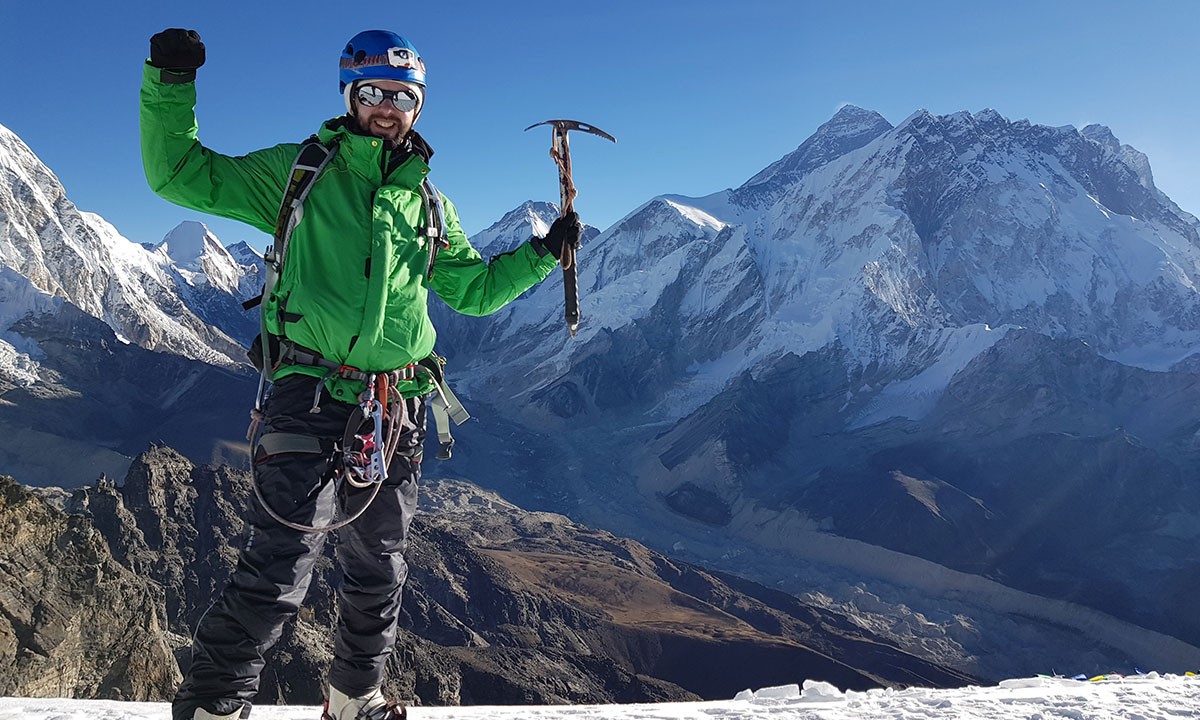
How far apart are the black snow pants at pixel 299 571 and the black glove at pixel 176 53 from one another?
5.22 feet

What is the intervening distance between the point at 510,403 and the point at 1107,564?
12269cm

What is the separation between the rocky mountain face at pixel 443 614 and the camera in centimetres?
2350

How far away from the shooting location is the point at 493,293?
540 cm

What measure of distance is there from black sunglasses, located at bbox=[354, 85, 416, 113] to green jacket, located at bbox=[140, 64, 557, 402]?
24 cm

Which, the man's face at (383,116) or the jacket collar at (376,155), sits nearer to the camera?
the jacket collar at (376,155)

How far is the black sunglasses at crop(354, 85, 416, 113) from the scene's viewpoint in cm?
489

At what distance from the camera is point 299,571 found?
→ 4543 millimetres

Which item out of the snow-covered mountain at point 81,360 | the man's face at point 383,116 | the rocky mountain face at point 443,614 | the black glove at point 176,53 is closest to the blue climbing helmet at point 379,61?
the man's face at point 383,116

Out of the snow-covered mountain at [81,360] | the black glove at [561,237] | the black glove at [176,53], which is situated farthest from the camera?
the snow-covered mountain at [81,360]

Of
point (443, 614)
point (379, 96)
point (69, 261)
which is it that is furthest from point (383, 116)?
point (69, 261)

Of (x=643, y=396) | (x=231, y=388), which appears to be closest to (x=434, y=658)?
(x=231, y=388)

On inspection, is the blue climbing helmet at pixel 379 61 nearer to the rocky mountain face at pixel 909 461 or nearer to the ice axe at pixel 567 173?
the ice axe at pixel 567 173

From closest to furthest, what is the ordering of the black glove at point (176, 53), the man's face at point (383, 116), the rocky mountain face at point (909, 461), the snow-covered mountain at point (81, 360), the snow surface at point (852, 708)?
the black glove at point (176, 53), the man's face at point (383, 116), the snow surface at point (852, 708), the rocky mountain face at point (909, 461), the snow-covered mountain at point (81, 360)

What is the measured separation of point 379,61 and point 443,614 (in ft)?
189
